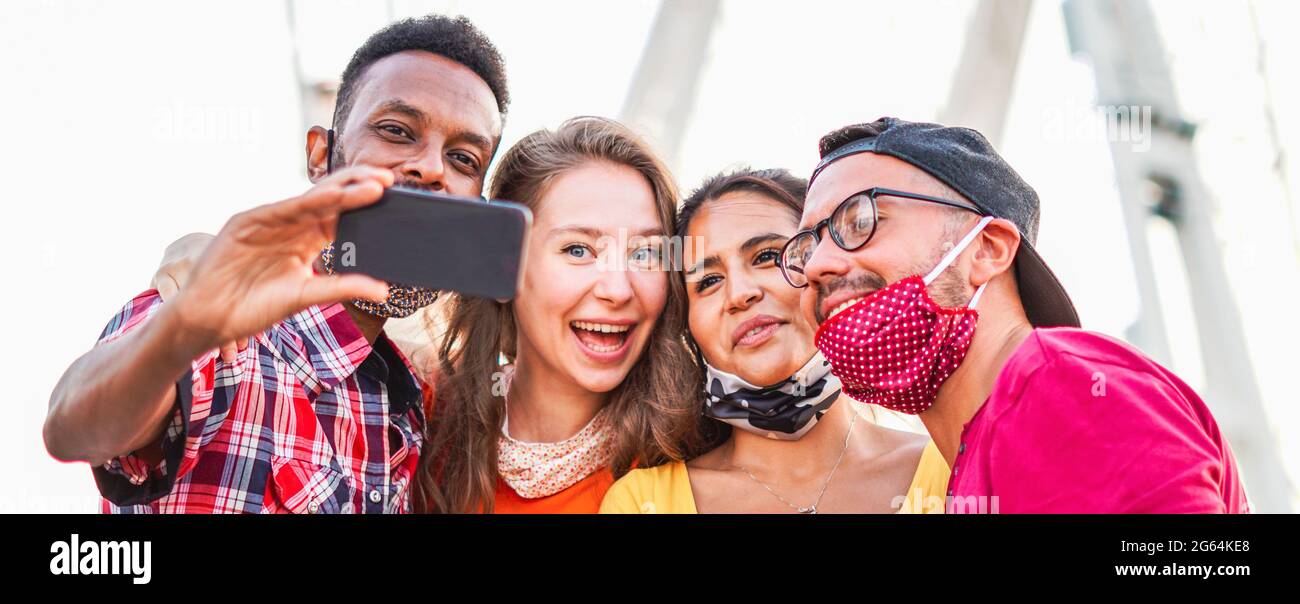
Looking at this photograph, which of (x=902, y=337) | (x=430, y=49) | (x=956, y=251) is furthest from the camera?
(x=430, y=49)

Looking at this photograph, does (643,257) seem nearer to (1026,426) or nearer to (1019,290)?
(1019,290)

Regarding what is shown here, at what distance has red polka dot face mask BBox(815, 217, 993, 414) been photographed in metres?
2.97

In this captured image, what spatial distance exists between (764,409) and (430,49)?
1.78 meters

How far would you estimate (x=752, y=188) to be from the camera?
3.86m

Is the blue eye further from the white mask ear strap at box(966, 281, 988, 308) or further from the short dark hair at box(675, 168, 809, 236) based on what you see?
the white mask ear strap at box(966, 281, 988, 308)

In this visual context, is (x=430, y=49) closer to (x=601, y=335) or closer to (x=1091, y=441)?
(x=601, y=335)

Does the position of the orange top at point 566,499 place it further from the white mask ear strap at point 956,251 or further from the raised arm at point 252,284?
the raised arm at point 252,284

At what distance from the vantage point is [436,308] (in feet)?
15.0

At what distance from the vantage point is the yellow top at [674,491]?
10.9 feet

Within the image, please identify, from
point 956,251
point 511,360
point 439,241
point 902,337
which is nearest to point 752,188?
point 956,251

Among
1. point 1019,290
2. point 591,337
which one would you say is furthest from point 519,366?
point 1019,290

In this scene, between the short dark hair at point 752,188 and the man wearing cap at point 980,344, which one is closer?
the man wearing cap at point 980,344

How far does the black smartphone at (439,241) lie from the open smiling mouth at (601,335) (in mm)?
1632

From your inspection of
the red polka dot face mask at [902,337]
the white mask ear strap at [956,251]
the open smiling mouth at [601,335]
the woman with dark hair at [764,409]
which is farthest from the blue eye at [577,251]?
the white mask ear strap at [956,251]
